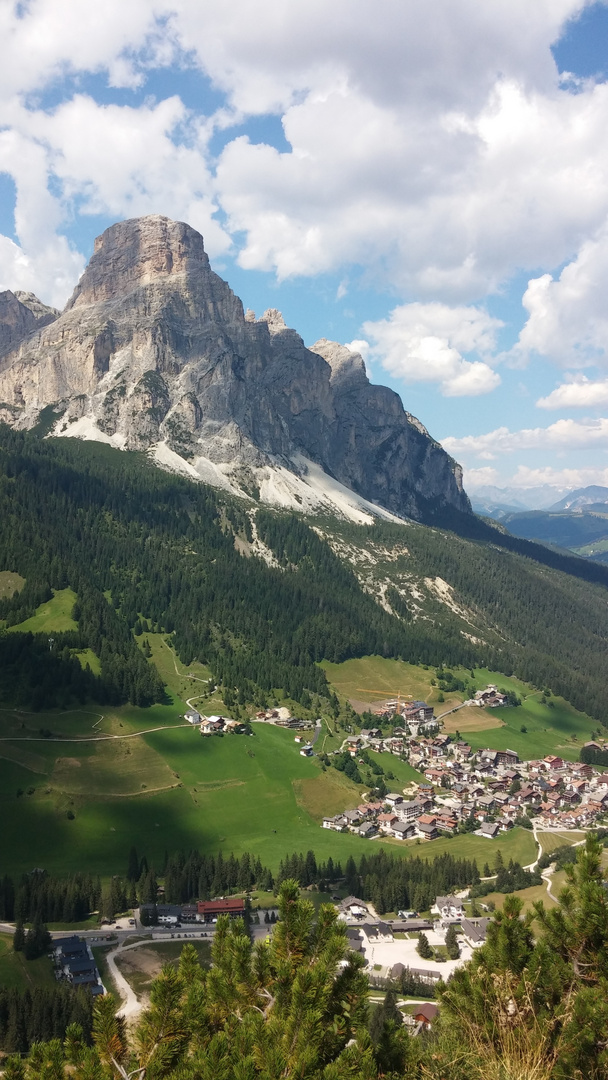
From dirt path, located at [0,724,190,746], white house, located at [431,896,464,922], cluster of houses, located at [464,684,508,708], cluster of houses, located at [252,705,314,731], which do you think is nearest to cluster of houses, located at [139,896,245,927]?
white house, located at [431,896,464,922]

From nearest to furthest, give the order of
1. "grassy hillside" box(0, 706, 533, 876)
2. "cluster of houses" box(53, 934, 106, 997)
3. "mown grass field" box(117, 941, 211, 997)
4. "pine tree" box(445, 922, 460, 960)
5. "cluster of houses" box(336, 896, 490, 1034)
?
"cluster of houses" box(53, 934, 106, 997) < "mown grass field" box(117, 941, 211, 997) < "cluster of houses" box(336, 896, 490, 1034) < "pine tree" box(445, 922, 460, 960) < "grassy hillside" box(0, 706, 533, 876)

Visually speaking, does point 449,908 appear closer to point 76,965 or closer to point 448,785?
point 76,965

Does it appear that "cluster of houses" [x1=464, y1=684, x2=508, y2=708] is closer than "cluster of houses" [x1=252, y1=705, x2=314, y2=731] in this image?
No

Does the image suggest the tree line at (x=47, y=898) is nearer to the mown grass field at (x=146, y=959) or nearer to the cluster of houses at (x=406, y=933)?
the mown grass field at (x=146, y=959)

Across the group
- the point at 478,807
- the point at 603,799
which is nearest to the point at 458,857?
the point at 478,807

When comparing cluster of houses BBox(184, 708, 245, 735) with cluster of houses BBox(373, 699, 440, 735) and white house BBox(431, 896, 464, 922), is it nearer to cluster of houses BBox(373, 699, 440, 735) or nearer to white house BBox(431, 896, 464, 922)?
cluster of houses BBox(373, 699, 440, 735)

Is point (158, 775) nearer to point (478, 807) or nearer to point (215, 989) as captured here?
point (478, 807)

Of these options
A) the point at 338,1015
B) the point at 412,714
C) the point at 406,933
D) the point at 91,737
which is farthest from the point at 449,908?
the point at 338,1015
